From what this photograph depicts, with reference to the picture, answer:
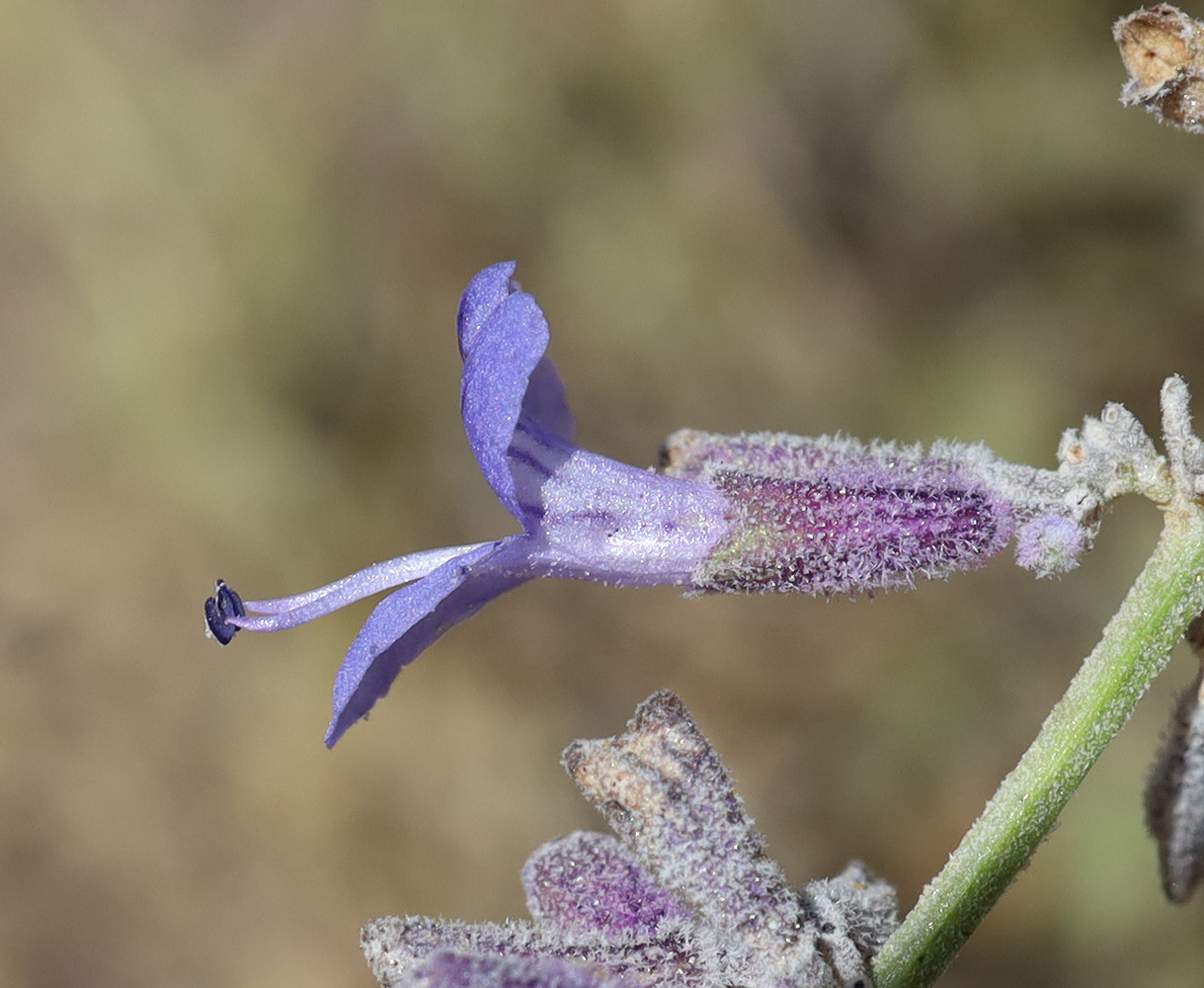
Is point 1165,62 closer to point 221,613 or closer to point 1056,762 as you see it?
point 1056,762

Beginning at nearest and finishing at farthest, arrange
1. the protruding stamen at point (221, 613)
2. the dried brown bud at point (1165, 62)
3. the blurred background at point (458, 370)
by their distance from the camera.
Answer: the dried brown bud at point (1165, 62), the protruding stamen at point (221, 613), the blurred background at point (458, 370)

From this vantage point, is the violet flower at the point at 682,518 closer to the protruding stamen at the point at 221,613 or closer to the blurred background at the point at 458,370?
the protruding stamen at the point at 221,613

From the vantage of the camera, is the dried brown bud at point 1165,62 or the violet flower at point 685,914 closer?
the violet flower at point 685,914

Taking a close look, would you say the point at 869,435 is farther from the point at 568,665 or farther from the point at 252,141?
the point at 252,141

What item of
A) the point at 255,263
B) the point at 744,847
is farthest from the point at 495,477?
the point at 255,263

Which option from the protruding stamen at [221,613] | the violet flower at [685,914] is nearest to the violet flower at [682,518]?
the protruding stamen at [221,613]

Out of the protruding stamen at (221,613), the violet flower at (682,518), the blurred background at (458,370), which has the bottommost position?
the violet flower at (682,518)

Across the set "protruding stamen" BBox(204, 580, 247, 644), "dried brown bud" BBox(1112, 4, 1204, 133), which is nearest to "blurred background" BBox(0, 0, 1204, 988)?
"protruding stamen" BBox(204, 580, 247, 644)
